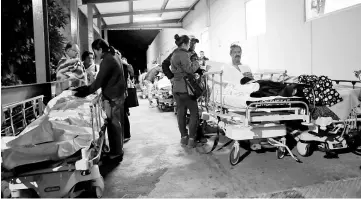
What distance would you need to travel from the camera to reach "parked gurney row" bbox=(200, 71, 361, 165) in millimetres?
3693

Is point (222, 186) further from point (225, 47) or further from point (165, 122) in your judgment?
point (225, 47)

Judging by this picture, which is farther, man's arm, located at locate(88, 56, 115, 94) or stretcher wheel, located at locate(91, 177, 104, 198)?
man's arm, located at locate(88, 56, 115, 94)

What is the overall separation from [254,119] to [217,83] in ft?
3.00

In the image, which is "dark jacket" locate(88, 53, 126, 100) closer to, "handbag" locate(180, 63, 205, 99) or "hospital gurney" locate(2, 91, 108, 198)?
"handbag" locate(180, 63, 205, 99)

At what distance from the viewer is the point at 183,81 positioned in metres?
4.53

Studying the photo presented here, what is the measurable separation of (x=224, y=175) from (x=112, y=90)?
1.82 metres

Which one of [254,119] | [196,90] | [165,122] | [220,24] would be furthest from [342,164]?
[220,24]

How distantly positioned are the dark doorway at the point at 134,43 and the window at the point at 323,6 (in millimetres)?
17217

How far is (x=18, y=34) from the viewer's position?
19.0 ft

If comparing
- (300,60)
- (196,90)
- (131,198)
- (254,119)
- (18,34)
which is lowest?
(131,198)

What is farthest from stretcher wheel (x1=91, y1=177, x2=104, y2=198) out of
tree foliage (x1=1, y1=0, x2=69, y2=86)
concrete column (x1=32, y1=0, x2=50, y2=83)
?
tree foliage (x1=1, y1=0, x2=69, y2=86)

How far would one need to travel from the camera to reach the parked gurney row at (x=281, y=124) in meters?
3.69

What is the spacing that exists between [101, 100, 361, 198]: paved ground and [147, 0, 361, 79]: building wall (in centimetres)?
185

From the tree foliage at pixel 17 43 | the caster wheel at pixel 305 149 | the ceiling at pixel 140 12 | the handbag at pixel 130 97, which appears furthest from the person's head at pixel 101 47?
the ceiling at pixel 140 12
